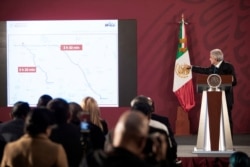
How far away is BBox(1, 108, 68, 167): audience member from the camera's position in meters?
2.78

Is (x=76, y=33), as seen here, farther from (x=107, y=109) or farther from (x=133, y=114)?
(x=133, y=114)

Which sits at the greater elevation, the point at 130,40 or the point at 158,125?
the point at 130,40

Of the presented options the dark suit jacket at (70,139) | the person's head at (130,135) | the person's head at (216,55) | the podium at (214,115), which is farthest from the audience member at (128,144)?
the person's head at (216,55)

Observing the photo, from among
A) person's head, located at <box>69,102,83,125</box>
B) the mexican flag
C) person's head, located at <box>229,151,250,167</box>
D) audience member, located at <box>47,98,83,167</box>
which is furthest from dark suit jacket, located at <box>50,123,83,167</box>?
the mexican flag

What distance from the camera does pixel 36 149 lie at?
2.78 metres

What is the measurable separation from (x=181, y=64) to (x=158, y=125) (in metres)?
4.43

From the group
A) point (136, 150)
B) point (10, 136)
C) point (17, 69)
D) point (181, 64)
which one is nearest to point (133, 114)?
point (136, 150)

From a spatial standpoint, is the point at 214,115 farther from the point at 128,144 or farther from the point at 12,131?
the point at 128,144

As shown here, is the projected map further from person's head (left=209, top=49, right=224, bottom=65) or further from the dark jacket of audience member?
the dark jacket of audience member

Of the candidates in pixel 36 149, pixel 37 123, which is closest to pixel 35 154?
pixel 36 149

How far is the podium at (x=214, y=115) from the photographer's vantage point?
236 inches

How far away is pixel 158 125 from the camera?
154 inches

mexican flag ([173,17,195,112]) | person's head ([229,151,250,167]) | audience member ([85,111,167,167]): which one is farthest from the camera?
mexican flag ([173,17,195,112])

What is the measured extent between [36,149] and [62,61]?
5874 mm
